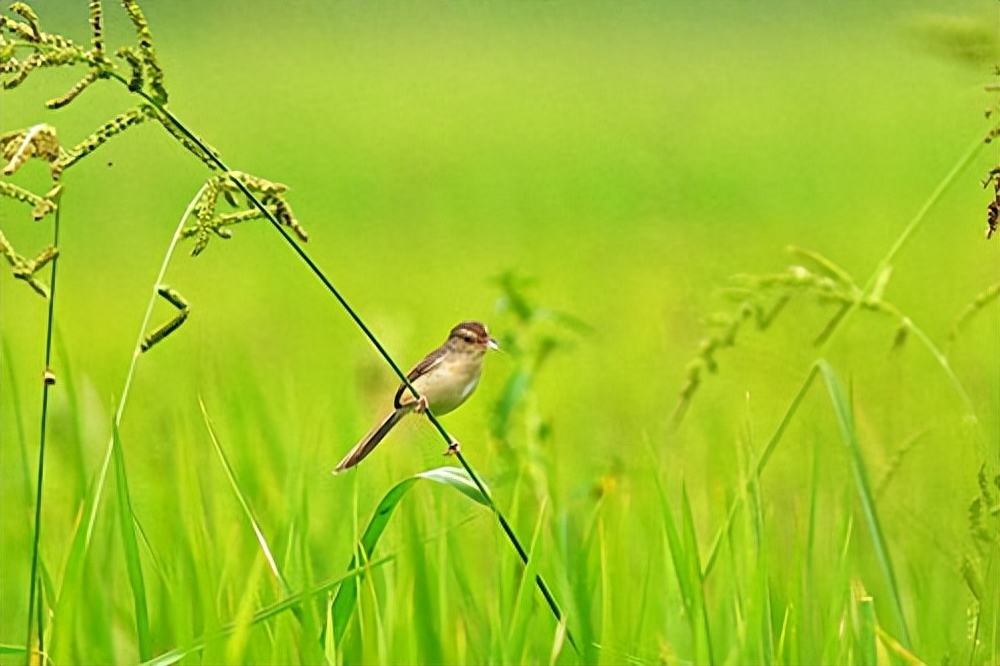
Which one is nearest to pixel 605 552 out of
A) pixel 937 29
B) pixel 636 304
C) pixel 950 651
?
pixel 950 651

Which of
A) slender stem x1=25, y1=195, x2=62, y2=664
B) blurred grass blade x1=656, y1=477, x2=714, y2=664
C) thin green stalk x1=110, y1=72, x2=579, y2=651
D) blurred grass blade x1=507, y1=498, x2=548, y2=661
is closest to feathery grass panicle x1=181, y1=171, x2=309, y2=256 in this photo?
thin green stalk x1=110, y1=72, x2=579, y2=651

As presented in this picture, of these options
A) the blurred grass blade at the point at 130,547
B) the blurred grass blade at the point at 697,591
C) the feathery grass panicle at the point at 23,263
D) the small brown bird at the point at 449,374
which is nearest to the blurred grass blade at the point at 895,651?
the blurred grass blade at the point at 697,591

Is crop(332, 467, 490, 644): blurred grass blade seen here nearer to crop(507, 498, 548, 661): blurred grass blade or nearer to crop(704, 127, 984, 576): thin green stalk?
crop(507, 498, 548, 661): blurred grass blade

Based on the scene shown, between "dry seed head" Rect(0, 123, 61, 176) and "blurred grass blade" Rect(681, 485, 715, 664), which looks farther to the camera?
"blurred grass blade" Rect(681, 485, 715, 664)

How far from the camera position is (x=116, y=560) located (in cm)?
154

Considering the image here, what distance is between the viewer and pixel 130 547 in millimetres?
1032

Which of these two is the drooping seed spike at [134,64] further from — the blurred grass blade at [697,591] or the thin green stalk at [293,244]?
the blurred grass blade at [697,591]

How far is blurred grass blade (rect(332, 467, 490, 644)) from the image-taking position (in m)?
0.95

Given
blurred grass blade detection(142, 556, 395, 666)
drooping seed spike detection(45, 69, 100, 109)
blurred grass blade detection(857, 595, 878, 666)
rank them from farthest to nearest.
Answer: blurred grass blade detection(857, 595, 878, 666)
blurred grass blade detection(142, 556, 395, 666)
drooping seed spike detection(45, 69, 100, 109)

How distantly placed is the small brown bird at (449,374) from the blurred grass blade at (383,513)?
24 mm

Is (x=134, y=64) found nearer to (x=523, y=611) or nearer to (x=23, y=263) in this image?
(x=23, y=263)

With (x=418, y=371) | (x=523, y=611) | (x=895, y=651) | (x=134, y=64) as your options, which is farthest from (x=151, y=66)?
(x=895, y=651)

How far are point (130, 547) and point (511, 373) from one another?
24.9 inches

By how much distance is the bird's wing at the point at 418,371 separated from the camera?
965 mm
